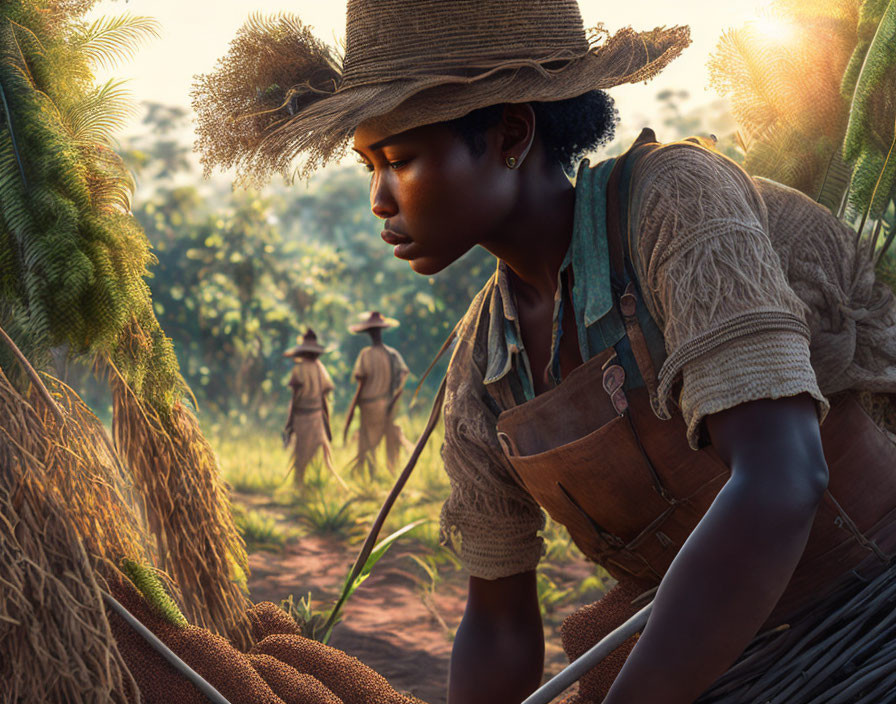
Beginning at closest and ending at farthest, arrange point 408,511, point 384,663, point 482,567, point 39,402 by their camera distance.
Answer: point 39,402 → point 482,567 → point 384,663 → point 408,511

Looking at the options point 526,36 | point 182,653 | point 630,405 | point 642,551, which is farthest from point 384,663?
point 526,36

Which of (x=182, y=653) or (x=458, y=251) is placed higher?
(x=458, y=251)

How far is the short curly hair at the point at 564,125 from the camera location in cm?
157

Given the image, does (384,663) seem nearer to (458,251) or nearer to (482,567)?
(482,567)

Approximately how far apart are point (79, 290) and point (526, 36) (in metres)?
1.04

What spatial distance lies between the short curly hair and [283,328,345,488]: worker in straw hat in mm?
6879

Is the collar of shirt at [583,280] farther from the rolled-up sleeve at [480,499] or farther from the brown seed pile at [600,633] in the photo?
the brown seed pile at [600,633]

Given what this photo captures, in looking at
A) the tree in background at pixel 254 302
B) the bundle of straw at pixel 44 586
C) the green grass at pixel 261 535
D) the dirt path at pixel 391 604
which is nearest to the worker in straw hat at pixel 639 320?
the bundle of straw at pixel 44 586

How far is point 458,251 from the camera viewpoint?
5.39 ft

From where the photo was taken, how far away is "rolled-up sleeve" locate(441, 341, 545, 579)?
1.88 m

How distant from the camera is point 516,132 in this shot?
5.32 ft

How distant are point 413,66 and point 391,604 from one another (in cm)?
431

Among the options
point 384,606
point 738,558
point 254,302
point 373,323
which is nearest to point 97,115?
point 738,558

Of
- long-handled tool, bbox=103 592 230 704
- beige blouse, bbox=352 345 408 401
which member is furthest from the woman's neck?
beige blouse, bbox=352 345 408 401
